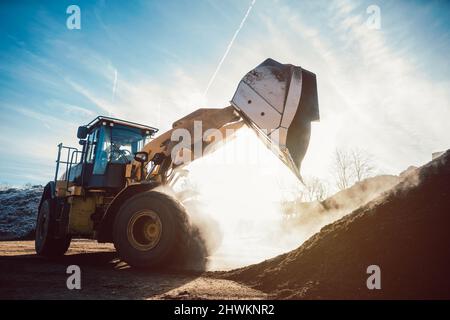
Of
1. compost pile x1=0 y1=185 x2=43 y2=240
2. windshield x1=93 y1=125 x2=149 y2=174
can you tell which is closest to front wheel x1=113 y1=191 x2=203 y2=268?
windshield x1=93 y1=125 x2=149 y2=174

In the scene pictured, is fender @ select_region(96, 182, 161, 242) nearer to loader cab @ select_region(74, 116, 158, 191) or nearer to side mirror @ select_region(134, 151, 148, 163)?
side mirror @ select_region(134, 151, 148, 163)

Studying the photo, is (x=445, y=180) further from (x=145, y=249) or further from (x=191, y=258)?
(x=145, y=249)

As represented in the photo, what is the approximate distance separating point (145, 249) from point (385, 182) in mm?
11941

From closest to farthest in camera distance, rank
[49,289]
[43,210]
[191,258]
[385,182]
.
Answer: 1. [49,289]
2. [191,258]
3. [43,210]
4. [385,182]

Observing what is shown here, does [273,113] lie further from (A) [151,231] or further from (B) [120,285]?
(B) [120,285]

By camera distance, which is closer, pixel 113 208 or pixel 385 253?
pixel 385 253

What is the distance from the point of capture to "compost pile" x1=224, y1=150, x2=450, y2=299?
339cm

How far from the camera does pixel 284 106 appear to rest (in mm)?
5098

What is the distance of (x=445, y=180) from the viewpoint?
14.3 ft

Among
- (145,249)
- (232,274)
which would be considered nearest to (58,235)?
(145,249)

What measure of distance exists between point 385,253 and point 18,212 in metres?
21.2

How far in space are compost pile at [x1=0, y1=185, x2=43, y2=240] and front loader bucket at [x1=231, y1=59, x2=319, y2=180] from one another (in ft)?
55.8

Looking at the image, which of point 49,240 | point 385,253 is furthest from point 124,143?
point 385,253
